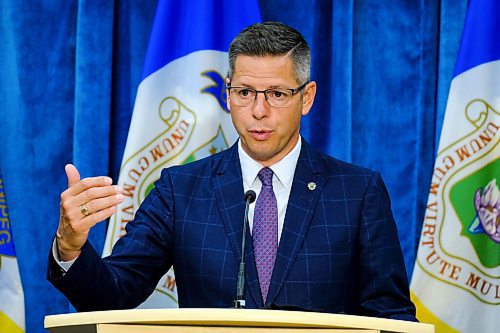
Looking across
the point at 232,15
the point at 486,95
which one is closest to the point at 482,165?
the point at 486,95

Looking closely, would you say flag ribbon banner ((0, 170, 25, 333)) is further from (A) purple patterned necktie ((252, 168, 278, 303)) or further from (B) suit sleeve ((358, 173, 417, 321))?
(B) suit sleeve ((358, 173, 417, 321))

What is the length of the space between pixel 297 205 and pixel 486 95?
138 cm

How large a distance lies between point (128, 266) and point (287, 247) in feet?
1.46

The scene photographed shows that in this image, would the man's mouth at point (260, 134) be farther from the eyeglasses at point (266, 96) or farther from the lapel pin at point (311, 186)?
the lapel pin at point (311, 186)

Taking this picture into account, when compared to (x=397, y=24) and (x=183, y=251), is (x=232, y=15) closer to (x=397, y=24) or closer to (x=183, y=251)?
(x=397, y=24)

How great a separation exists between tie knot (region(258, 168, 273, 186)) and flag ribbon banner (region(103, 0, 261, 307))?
1.07m

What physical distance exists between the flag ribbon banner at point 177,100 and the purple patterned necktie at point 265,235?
1161 mm

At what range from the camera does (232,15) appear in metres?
3.65

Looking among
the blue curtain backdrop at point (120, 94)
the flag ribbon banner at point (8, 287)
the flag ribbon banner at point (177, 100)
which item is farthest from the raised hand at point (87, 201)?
the blue curtain backdrop at point (120, 94)

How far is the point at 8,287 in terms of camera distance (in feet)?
10.5

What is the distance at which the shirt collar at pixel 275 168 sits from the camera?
2.55 metres

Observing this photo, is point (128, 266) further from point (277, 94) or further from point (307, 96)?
point (307, 96)

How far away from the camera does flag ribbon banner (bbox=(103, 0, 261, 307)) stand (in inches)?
140

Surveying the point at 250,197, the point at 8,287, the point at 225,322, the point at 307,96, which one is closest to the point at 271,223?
the point at 250,197
